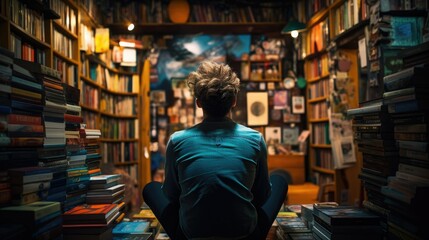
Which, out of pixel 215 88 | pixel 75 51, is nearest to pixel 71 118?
pixel 215 88

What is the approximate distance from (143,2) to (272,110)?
261cm

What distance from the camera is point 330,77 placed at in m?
4.64

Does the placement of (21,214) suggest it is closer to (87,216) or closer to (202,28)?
(87,216)

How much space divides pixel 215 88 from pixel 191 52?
4.59 meters

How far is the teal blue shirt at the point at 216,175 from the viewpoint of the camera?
1.56 metres

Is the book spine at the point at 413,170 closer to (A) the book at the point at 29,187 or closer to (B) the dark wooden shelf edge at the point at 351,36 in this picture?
(A) the book at the point at 29,187

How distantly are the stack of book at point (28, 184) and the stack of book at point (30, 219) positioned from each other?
0.13 feet

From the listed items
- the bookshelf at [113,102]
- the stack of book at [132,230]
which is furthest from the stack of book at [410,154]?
the bookshelf at [113,102]

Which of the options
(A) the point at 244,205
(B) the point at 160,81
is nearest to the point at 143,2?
(B) the point at 160,81

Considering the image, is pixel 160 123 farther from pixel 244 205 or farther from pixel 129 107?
pixel 244 205

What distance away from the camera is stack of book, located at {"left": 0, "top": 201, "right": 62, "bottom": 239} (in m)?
1.51

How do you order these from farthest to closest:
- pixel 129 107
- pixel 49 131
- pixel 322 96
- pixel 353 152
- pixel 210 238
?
pixel 129 107
pixel 322 96
pixel 353 152
pixel 49 131
pixel 210 238

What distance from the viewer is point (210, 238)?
5.23ft

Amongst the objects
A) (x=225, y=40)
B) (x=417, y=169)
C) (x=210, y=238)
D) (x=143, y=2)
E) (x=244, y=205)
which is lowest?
(x=210, y=238)
